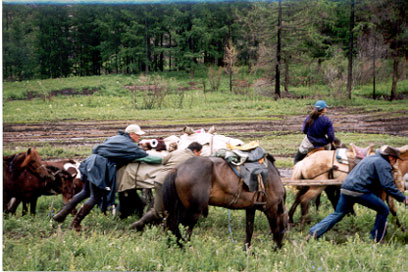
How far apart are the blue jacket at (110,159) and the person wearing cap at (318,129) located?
→ 2958 mm

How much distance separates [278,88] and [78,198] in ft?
14.9

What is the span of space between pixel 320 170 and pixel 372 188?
109 cm

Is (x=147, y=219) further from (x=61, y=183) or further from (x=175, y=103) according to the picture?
(x=175, y=103)

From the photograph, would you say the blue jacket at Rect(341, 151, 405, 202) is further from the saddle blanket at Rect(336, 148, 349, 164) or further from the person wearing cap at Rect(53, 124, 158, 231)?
the person wearing cap at Rect(53, 124, 158, 231)

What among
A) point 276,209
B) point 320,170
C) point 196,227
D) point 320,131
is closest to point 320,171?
point 320,170

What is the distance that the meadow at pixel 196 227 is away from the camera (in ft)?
15.2

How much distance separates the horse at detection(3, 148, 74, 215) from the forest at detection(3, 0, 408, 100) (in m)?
1.44

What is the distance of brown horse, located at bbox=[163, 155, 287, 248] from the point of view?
4887 millimetres

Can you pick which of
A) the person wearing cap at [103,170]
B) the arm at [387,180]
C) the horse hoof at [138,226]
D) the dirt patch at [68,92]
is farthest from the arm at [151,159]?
the arm at [387,180]

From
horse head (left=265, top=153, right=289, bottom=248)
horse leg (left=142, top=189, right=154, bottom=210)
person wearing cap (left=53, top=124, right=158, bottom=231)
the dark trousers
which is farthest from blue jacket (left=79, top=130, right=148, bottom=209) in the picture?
horse head (left=265, top=153, right=289, bottom=248)

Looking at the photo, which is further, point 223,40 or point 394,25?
point 223,40

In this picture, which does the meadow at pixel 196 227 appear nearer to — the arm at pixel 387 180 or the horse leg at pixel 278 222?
the horse leg at pixel 278 222

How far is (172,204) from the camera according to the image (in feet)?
16.2

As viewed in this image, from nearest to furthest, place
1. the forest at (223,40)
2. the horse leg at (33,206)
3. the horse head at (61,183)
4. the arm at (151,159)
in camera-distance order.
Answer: the arm at (151,159)
the horse leg at (33,206)
the horse head at (61,183)
the forest at (223,40)
